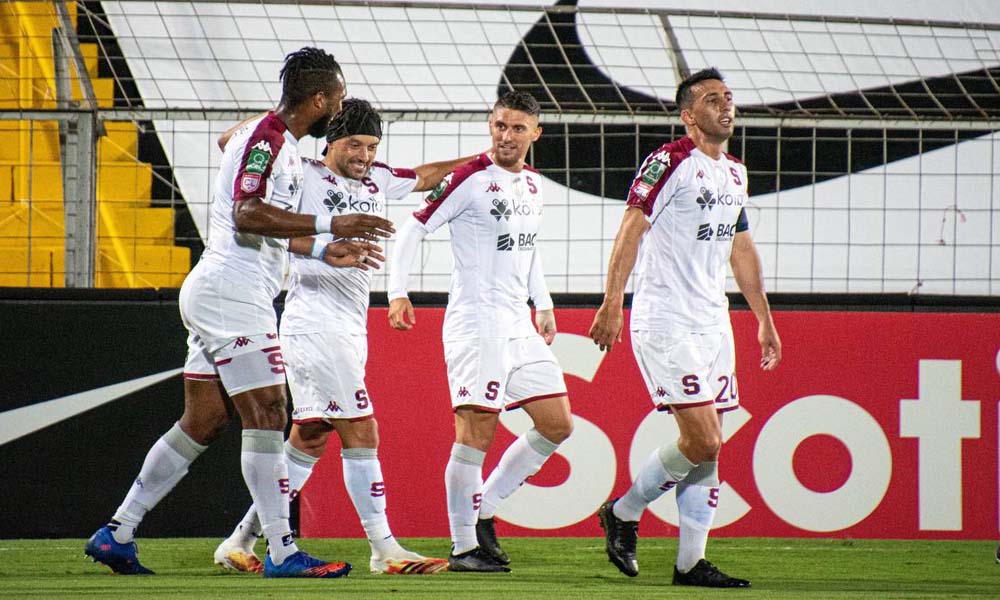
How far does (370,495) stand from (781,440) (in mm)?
2363

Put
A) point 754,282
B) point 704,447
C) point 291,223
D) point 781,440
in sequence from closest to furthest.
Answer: point 291,223 → point 704,447 → point 754,282 → point 781,440

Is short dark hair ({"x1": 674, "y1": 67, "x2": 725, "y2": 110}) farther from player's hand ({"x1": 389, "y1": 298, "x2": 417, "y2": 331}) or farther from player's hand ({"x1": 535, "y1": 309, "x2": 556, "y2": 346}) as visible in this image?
player's hand ({"x1": 389, "y1": 298, "x2": 417, "y2": 331})

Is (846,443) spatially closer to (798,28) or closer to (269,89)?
(798,28)

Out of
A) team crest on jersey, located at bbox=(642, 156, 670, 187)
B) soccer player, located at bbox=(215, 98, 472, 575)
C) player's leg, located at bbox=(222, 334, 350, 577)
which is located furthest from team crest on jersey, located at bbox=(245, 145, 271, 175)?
team crest on jersey, located at bbox=(642, 156, 670, 187)

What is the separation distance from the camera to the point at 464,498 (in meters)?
5.12

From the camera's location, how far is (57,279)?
6875mm

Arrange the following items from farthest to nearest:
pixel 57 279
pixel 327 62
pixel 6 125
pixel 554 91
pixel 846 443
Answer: pixel 6 125
pixel 554 91
pixel 57 279
pixel 846 443
pixel 327 62

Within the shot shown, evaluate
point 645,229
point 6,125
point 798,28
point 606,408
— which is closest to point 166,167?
point 6,125

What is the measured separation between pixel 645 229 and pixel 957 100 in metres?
3.65

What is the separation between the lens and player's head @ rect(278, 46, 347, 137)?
14.8ft

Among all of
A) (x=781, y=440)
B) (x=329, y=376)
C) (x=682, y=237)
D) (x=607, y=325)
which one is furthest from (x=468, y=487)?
(x=781, y=440)

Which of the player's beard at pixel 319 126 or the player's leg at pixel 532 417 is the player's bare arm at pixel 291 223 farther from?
the player's leg at pixel 532 417

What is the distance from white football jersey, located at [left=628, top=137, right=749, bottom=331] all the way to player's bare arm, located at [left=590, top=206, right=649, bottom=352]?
7cm

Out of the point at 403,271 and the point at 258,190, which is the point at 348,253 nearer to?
the point at 258,190
